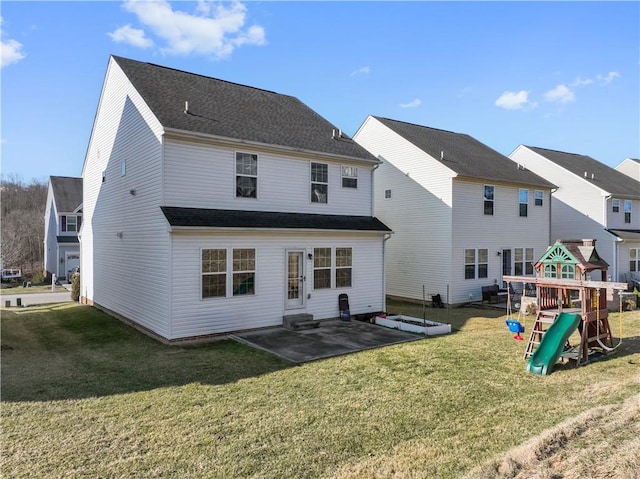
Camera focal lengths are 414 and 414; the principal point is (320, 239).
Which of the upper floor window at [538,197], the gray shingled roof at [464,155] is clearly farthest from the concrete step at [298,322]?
the upper floor window at [538,197]

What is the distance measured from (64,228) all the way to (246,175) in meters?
28.4

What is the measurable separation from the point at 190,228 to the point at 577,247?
10.0m

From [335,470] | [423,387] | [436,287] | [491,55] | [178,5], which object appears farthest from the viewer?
[436,287]

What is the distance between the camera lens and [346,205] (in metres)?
14.7

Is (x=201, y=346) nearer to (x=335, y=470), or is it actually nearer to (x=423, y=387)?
(x=423, y=387)

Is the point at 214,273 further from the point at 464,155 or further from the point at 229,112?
the point at 464,155

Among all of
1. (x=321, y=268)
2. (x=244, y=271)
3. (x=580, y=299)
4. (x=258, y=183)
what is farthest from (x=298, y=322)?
(x=580, y=299)

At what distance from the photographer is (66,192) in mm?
35125

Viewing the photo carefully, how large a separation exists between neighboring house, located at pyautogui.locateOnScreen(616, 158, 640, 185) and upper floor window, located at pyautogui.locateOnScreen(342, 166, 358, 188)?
26.4m

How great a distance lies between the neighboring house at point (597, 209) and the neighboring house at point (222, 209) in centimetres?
1573

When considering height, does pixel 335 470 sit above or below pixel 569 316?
below

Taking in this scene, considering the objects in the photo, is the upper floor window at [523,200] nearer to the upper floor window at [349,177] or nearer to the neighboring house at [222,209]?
the neighboring house at [222,209]

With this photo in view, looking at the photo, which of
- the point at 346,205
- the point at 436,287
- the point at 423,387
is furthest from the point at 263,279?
the point at 436,287

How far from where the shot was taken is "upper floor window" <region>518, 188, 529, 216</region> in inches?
808
